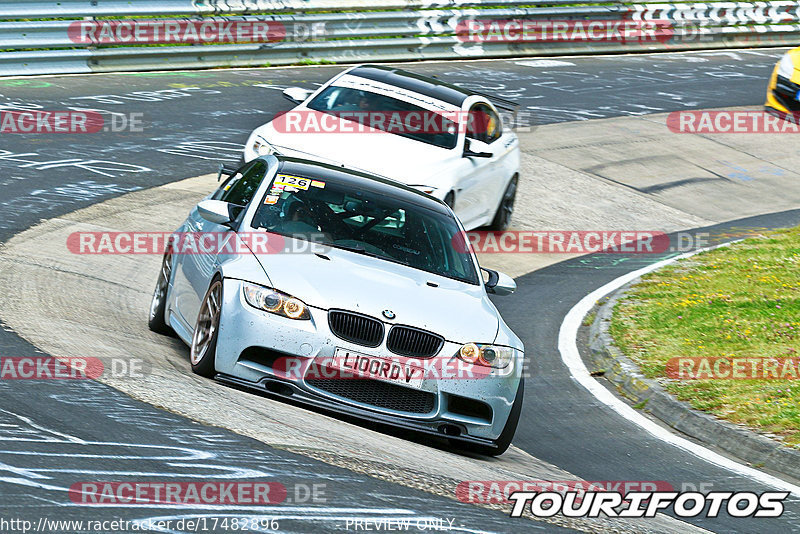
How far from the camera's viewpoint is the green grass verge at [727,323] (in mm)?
9008

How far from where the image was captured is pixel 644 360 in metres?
10.4

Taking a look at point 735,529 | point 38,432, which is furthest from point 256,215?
point 735,529

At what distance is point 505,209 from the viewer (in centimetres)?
1507

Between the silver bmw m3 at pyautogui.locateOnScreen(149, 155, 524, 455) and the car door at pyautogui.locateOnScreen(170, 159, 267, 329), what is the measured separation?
20 millimetres

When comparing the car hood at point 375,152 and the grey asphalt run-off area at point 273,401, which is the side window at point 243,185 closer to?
the grey asphalt run-off area at point 273,401

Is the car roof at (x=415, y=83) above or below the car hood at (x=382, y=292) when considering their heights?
above

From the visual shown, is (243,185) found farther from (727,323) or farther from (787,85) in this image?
(787,85)

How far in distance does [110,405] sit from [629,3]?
2500cm

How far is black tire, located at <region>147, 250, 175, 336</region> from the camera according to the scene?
8.77 m

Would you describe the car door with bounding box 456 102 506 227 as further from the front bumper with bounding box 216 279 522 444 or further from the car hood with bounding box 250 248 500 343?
the front bumper with bounding box 216 279 522 444

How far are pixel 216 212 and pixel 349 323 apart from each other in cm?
163

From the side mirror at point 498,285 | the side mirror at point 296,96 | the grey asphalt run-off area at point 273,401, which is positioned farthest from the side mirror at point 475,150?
the side mirror at point 498,285

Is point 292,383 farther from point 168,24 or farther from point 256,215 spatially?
point 168,24

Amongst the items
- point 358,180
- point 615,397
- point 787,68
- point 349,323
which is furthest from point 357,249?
point 787,68
